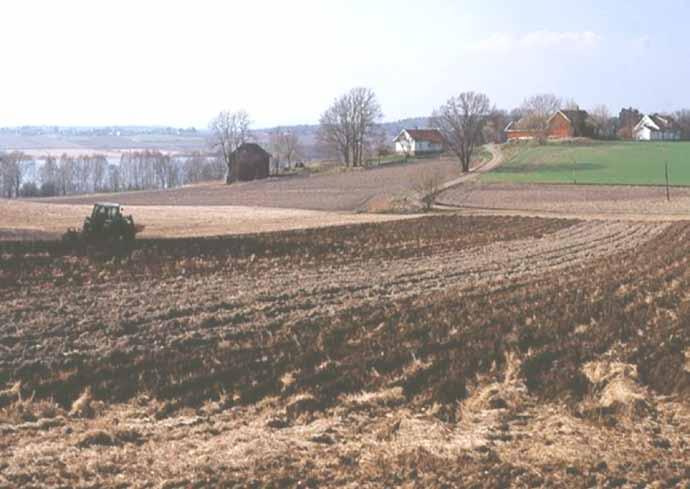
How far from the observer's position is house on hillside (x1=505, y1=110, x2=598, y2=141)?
402 feet

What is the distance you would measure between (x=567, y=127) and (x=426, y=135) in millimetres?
21734

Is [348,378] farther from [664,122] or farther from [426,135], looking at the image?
[664,122]

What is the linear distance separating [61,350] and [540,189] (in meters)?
58.5

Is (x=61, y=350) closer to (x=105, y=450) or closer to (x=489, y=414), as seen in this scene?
(x=105, y=450)

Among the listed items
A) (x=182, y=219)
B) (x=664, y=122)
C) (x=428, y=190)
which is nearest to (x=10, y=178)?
(x=182, y=219)

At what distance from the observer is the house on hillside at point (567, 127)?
122500 millimetres

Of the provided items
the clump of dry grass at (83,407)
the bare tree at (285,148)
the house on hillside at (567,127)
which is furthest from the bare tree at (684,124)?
the clump of dry grass at (83,407)

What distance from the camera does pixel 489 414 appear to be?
436 inches

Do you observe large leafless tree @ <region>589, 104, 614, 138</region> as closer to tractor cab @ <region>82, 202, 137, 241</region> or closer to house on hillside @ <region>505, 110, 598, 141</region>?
house on hillside @ <region>505, 110, 598, 141</region>

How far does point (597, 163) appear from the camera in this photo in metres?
86.2

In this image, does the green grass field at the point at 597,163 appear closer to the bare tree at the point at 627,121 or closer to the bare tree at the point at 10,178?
the bare tree at the point at 627,121

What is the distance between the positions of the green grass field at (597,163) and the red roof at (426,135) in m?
16.6

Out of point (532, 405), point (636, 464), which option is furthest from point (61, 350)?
point (636, 464)

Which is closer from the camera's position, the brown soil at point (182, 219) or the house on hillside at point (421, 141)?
the brown soil at point (182, 219)
